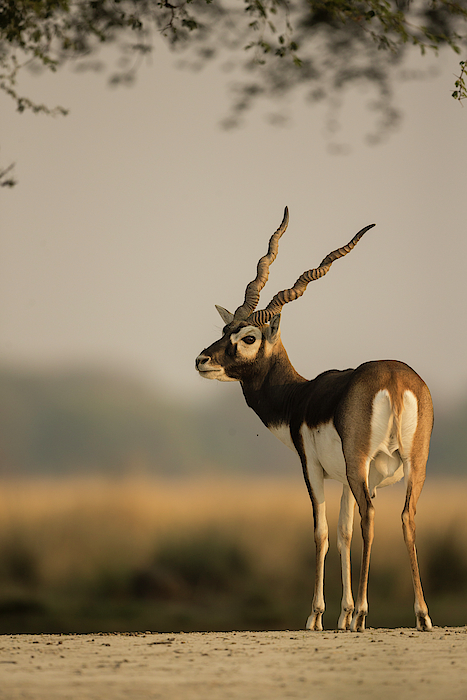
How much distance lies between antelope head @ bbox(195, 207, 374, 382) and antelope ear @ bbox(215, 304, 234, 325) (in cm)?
21

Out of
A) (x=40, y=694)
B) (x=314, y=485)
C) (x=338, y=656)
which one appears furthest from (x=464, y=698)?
(x=314, y=485)

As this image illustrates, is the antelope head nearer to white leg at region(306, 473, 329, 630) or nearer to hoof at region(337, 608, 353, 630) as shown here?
white leg at region(306, 473, 329, 630)

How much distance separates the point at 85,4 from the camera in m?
8.87

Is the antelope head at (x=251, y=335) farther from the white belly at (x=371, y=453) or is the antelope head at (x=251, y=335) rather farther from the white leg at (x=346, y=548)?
the white leg at (x=346, y=548)

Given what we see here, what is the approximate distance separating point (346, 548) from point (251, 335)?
2.50 m

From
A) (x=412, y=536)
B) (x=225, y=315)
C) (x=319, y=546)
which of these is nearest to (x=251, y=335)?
(x=225, y=315)

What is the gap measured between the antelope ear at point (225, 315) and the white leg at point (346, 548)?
240 cm

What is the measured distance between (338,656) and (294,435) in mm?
2761

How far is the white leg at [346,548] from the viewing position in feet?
26.2

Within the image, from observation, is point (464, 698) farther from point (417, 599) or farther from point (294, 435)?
point (294, 435)

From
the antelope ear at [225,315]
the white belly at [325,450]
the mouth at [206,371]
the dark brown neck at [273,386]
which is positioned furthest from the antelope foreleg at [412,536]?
the antelope ear at [225,315]

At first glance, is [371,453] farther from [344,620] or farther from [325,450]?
[344,620]

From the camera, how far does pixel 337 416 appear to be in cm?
775

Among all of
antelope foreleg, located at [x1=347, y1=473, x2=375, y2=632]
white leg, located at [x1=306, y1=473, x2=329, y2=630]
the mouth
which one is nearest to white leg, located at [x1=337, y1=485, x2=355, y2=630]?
white leg, located at [x1=306, y1=473, x2=329, y2=630]
